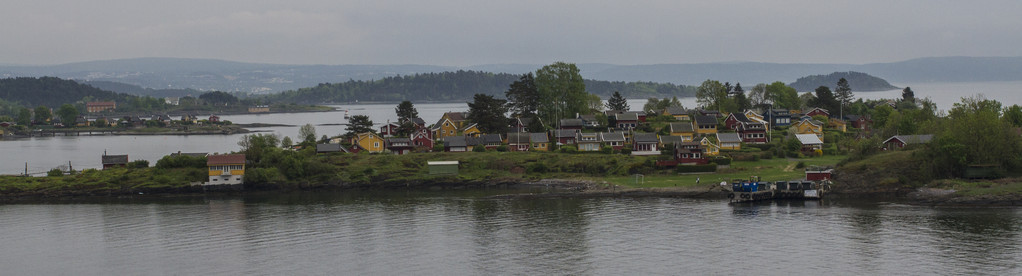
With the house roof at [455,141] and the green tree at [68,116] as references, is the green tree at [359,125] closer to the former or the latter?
the house roof at [455,141]

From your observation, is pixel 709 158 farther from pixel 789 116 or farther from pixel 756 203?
pixel 789 116

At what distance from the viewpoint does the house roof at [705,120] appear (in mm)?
75562

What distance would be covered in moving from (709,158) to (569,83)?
1199 inches

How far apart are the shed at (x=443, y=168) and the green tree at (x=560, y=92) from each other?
2624cm

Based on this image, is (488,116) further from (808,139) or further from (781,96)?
(781,96)

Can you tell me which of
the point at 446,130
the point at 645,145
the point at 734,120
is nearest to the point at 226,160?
the point at 446,130

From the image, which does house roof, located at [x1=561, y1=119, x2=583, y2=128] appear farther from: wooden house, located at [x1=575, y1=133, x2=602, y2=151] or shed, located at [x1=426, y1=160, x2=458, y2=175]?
shed, located at [x1=426, y1=160, x2=458, y2=175]

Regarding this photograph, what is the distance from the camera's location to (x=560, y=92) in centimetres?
8725

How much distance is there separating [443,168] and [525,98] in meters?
27.0

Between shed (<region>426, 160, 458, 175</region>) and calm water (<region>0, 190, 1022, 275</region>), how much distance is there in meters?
9.30

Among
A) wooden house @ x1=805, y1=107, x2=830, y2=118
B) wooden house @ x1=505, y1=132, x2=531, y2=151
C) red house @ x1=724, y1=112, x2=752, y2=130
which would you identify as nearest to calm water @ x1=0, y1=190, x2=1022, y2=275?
wooden house @ x1=505, y1=132, x2=531, y2=151

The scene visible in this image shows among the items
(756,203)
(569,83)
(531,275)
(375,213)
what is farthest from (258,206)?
(569,83)

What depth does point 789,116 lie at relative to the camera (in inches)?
3270

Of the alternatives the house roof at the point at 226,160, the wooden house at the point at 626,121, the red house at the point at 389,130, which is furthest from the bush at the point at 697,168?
the red house at the point at 389,130
